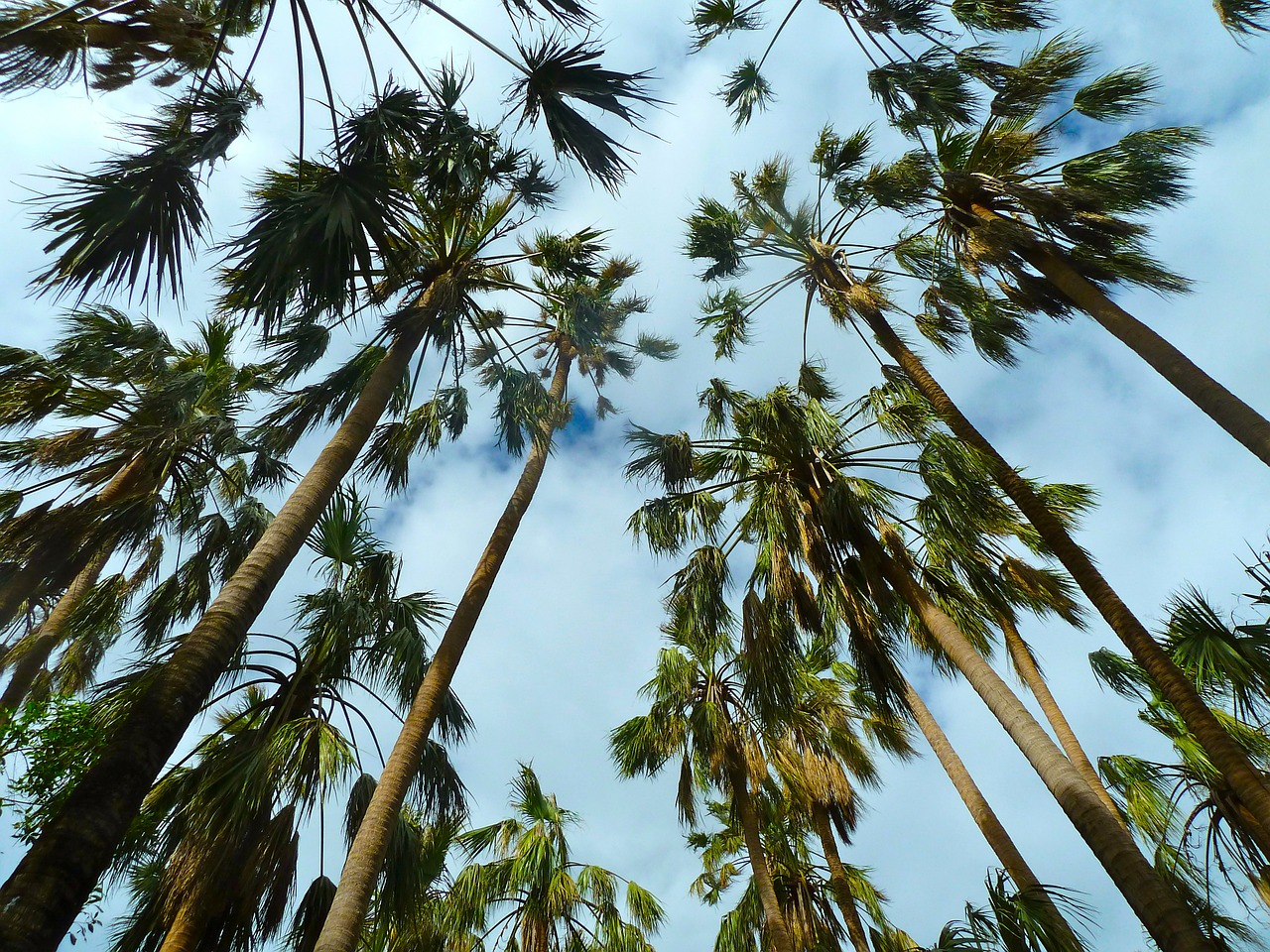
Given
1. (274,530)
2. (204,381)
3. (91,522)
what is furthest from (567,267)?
(91,522)

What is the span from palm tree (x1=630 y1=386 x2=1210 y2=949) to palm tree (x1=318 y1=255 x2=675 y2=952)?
169 cm

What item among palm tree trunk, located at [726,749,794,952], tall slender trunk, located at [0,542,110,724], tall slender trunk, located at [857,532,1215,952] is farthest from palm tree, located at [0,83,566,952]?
palm tree trunk, located at [726,749,794,952]

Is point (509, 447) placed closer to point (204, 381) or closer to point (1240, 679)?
point (204, 381)

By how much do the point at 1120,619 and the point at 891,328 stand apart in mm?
4743

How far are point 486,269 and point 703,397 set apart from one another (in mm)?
4100

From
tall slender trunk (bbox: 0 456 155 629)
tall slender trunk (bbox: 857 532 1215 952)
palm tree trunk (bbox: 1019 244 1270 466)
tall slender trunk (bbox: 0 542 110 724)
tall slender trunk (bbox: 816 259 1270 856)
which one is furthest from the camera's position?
tall slender trunk (bbox: 0 542 110 724)

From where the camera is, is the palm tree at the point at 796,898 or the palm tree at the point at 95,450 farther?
the palm tree at the point at 796,898

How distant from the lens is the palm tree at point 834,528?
17.1ft

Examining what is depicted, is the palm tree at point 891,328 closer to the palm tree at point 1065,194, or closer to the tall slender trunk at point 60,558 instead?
the palm tree at point 1065,194

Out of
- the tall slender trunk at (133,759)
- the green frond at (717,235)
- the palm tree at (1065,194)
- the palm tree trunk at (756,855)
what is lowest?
the tall slender trunk at (133,759)

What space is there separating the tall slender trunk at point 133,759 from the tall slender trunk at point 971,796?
6.23m

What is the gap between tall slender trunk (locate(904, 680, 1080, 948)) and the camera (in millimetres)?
7816

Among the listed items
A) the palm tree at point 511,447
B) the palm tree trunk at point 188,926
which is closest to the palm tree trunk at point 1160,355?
the palm tree at point 511,447

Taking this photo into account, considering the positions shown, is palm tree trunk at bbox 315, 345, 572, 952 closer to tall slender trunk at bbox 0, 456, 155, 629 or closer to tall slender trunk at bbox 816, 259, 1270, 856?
tall slender trunk at bbox 0, 456, 155, 629
